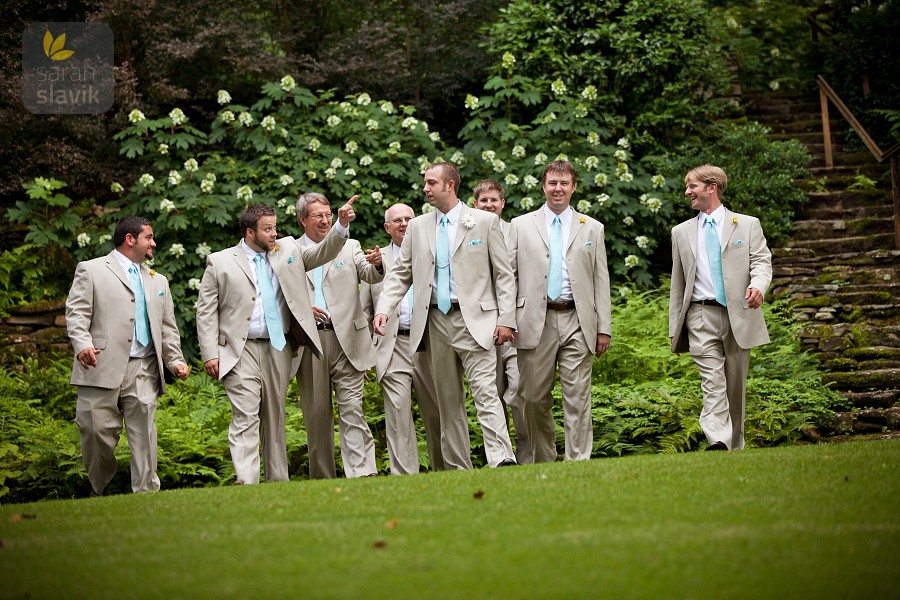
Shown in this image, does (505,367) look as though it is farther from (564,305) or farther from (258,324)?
(258,324)

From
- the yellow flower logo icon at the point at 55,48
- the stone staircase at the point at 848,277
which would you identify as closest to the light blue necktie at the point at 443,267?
the stone staircase at the point at 848,277

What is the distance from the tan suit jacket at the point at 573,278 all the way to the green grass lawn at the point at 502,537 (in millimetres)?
1665

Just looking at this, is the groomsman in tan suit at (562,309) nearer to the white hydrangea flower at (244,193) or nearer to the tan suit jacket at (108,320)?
the tan suit jacket at (108,320)

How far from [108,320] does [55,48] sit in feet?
25.5

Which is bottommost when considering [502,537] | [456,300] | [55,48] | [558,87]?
[502,537]

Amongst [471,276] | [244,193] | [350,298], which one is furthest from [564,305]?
[244,193]

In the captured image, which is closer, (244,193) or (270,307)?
(270,307)

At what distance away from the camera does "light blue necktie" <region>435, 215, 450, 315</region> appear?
8.12 m

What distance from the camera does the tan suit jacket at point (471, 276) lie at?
8039 millimetres

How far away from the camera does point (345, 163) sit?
14188 mm

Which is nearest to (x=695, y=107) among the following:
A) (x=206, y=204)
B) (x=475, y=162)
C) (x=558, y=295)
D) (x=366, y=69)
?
(x=475, y=162)

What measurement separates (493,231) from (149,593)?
4.51 metres

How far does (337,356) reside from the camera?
902 cm

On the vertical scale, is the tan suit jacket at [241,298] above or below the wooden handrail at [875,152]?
below
